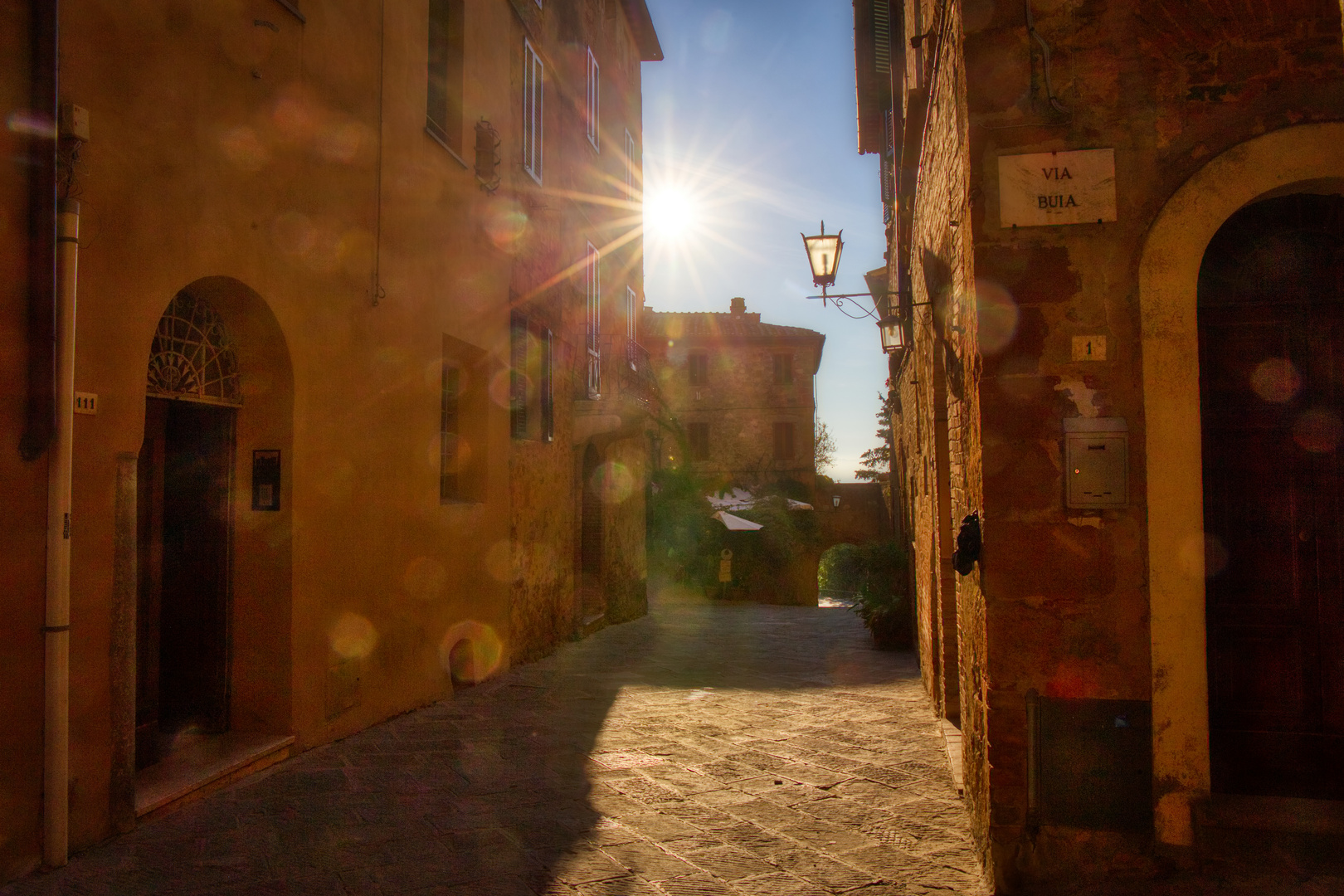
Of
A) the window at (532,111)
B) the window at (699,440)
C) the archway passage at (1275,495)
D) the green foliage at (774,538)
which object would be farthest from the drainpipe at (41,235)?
the window at (699,440)

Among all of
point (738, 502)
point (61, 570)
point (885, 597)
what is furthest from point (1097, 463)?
point (738, 502)

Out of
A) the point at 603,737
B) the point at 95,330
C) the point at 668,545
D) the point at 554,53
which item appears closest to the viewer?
the point at 95,330

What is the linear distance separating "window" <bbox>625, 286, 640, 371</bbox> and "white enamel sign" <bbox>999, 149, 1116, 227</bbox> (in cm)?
1013

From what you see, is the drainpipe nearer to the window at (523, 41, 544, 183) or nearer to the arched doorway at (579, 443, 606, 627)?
the window at (523, 41, 544, 183)

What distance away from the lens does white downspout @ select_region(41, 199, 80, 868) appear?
10.6ft

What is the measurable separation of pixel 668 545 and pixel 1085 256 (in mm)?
17185

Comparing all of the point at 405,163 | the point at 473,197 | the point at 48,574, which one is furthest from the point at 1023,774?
the point at 473,197

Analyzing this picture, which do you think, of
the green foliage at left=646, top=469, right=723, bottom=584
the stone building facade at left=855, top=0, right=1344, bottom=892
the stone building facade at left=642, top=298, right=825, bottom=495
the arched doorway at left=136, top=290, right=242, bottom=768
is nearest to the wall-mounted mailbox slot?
the stone building facade at left=855, top=0, right=1344, bottom=892

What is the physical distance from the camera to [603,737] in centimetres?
533

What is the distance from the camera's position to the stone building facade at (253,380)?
3221 millimetres

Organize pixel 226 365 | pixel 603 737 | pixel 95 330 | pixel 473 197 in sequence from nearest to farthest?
pixel 95 330
pixel 226 365
pixel 603 737
pixel 473 197

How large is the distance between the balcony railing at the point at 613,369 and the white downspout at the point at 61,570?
287 inches

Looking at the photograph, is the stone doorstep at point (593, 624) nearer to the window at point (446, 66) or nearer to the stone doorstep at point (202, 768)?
the window at point (446, 66)

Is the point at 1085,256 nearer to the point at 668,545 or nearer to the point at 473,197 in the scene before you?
the point at 473,197
